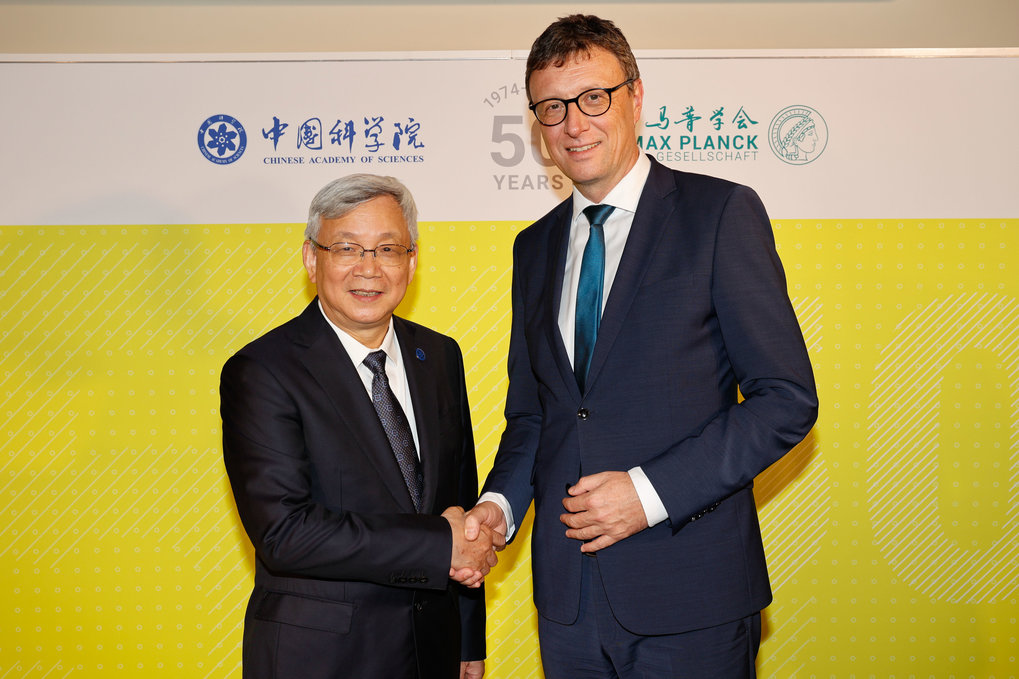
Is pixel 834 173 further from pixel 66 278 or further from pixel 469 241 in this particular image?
pixel 66 278

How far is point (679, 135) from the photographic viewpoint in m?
3.47

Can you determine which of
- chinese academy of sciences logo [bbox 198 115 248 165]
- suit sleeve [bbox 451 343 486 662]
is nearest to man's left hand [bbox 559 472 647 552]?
suit sleeve [bbox 451 343 486 662]

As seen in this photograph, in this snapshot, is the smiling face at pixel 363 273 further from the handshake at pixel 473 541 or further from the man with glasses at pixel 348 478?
the handshake at pixel 473 541

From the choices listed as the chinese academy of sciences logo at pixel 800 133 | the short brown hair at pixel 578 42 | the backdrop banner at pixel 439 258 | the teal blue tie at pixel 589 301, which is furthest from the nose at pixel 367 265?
the chinese academy of sciences logo at pixel 800 133

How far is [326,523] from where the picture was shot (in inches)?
77.7

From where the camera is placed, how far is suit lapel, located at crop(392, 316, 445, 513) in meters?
2.16

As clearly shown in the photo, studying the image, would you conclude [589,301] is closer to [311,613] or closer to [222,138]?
[311,613]

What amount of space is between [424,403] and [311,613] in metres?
0.60

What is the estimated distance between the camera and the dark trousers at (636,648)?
1844mm

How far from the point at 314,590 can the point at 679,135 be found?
237 cm

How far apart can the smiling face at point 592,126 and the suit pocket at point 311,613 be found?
1219mm

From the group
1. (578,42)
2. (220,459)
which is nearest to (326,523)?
(578,42)

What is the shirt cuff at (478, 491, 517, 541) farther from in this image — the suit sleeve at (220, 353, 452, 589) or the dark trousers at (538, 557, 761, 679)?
the dark trousers at (538, 557, 761, 679)

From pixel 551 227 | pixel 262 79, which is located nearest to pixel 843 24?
pixel 551 227
